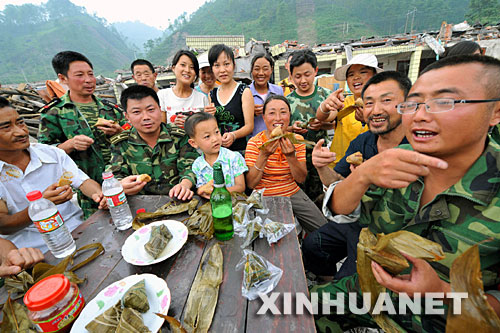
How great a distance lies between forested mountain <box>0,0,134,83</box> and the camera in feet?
201

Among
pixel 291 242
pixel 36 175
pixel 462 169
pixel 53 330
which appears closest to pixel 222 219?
pixel 291 242

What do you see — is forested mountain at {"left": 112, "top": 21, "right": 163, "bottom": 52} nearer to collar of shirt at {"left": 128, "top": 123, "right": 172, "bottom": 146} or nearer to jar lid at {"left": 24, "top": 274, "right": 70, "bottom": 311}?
collar of shirt at {"left": 128, "top": 123, "right": 172, "bottom": 146}

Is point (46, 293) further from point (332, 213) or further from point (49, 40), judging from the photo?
point (49, 40)

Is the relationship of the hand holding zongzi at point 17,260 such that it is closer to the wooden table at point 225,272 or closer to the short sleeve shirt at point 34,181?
the wooden table at point 225,272

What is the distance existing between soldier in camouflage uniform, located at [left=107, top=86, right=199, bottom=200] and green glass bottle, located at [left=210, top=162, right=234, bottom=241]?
0.99m

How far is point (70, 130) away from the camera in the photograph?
11.2 feet

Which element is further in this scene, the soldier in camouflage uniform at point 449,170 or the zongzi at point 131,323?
the soldier in camouflage uniform at point 449,170

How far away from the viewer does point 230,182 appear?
9.90 ft

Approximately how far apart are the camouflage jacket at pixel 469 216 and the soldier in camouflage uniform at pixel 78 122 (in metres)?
3.92

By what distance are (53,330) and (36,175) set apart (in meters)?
2.10

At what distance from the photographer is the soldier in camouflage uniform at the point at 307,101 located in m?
3.80

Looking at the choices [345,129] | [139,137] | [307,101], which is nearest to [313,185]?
[345,129]

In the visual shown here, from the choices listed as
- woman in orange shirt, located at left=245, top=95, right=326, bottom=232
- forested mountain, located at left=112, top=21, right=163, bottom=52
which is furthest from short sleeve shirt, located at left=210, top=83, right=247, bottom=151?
forested mountain, located at left=112, top=21, right=163, bottom=52

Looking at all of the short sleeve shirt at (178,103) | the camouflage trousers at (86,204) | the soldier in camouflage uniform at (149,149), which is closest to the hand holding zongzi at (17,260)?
the soldier in camouflage uniform at (149,149)
